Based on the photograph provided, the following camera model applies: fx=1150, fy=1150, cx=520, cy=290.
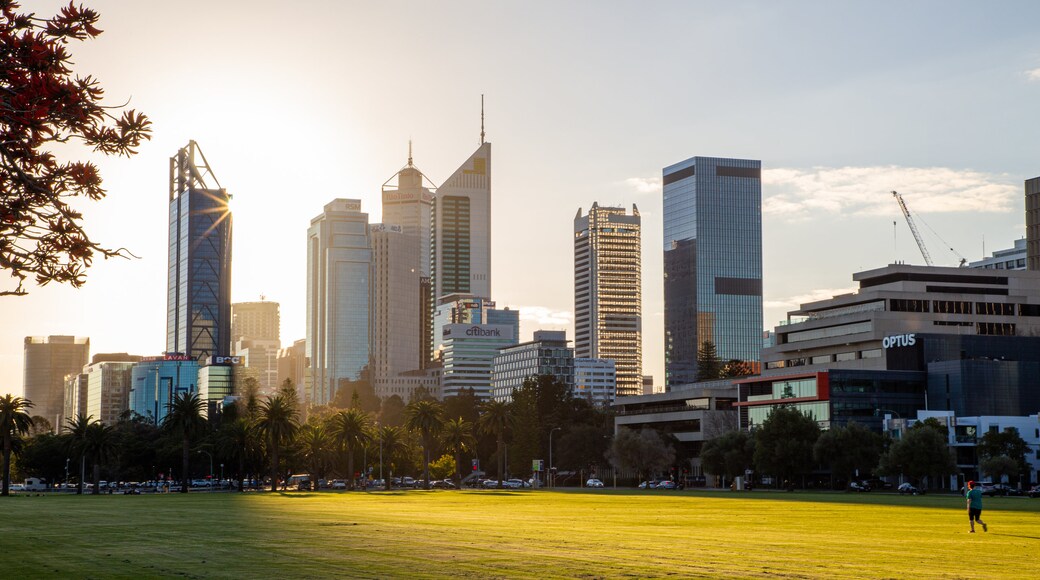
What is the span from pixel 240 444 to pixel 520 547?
137050mm

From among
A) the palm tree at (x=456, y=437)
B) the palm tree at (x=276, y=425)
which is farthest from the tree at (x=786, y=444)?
the palm tree at (x=276, y=425)

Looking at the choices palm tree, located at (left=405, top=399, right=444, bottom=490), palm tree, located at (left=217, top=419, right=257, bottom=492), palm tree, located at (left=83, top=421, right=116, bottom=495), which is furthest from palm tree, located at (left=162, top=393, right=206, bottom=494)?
palm tree, located at (left=405, top=399, right=444, bottom=490)

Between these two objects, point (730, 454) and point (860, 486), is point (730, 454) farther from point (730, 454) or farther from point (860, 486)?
point (860, 486)

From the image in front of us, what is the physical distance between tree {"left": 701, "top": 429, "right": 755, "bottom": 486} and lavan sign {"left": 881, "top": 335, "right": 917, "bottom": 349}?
35.2 metres

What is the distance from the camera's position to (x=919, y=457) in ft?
436

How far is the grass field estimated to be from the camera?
106 ft

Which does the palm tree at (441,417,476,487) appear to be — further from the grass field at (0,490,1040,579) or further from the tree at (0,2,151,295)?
the tree at (0,2,151,295)

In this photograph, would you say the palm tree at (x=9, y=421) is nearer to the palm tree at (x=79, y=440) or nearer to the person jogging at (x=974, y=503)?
the palm tree at (x=79, y=440)

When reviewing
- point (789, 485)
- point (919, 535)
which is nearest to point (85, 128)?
point (919, 535)

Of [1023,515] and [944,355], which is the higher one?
[944,355]

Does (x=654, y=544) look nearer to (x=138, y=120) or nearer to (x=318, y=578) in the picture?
(x=318, y=578)

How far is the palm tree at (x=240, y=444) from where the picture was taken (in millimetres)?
169150

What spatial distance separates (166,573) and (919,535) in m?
31.9

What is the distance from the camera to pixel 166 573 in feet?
105
